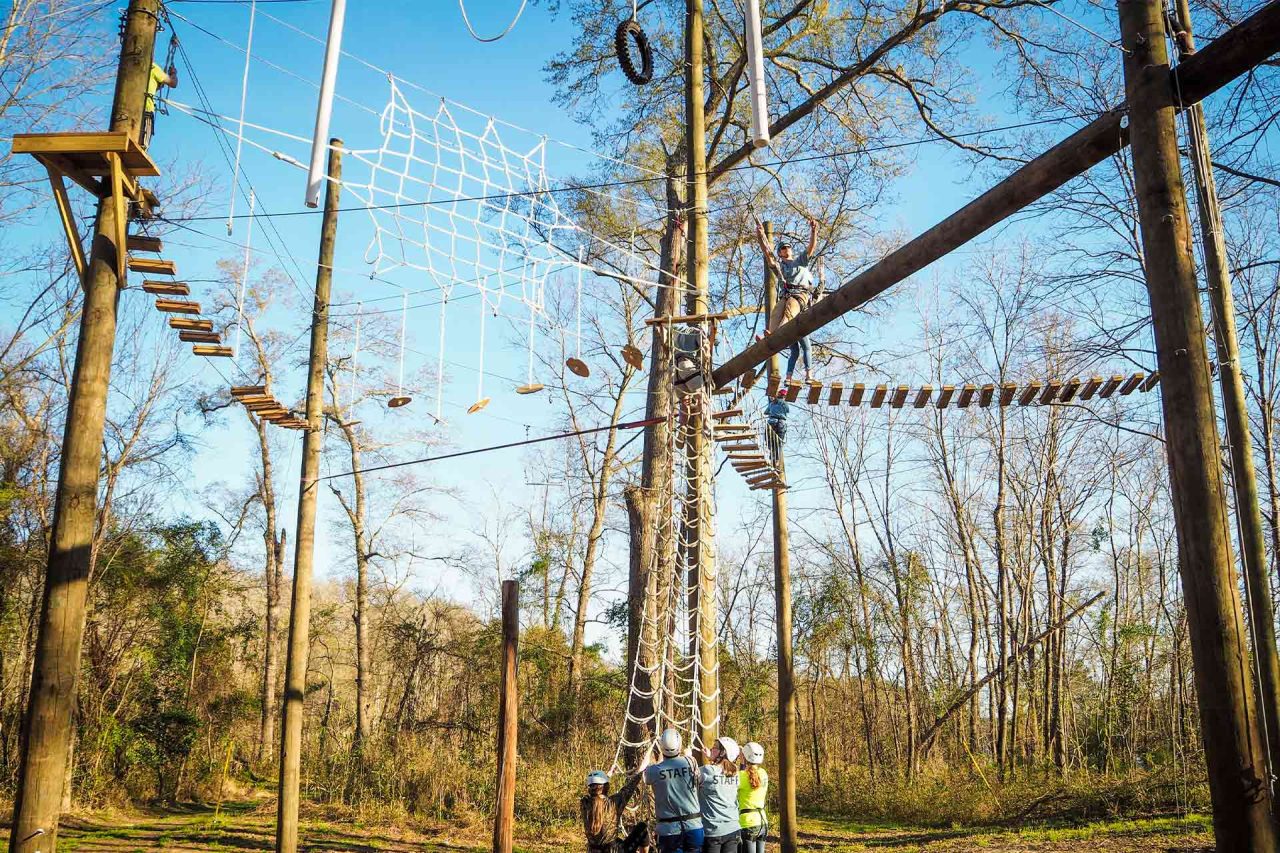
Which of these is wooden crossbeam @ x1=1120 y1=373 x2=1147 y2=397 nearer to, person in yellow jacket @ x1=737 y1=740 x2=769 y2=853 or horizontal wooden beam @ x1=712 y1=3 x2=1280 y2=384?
horizontal wooden beam @ x1=712 y1=3 x2=1280 y2=384

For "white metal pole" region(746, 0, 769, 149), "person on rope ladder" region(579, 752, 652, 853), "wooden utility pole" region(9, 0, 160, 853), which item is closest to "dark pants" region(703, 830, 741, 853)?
"person on rope ladder" region(579, 752, 652, 853)

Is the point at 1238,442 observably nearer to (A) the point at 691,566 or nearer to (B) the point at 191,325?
(A) the point at 691,566

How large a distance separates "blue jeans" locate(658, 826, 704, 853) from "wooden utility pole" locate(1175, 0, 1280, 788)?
3.71 meters

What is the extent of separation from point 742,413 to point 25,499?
537 inches

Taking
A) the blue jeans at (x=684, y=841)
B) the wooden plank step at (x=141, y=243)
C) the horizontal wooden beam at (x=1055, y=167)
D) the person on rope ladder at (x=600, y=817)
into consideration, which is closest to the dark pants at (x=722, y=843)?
the blue jeans at (x=684, y=841)

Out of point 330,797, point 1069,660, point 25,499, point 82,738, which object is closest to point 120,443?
point 25,499

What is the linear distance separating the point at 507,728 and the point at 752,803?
2.22 meters

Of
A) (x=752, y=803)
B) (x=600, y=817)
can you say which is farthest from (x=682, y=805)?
(x=752, y=803)

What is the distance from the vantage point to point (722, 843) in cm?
691

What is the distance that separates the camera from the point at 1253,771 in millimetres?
3602

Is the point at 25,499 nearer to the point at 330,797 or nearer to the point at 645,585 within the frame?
the point at 330,797

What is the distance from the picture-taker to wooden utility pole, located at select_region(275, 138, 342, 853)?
9.85 m

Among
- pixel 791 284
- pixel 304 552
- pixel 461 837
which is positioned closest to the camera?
pixel 791 284

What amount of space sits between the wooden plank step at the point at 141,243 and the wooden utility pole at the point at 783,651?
18.1 ft
